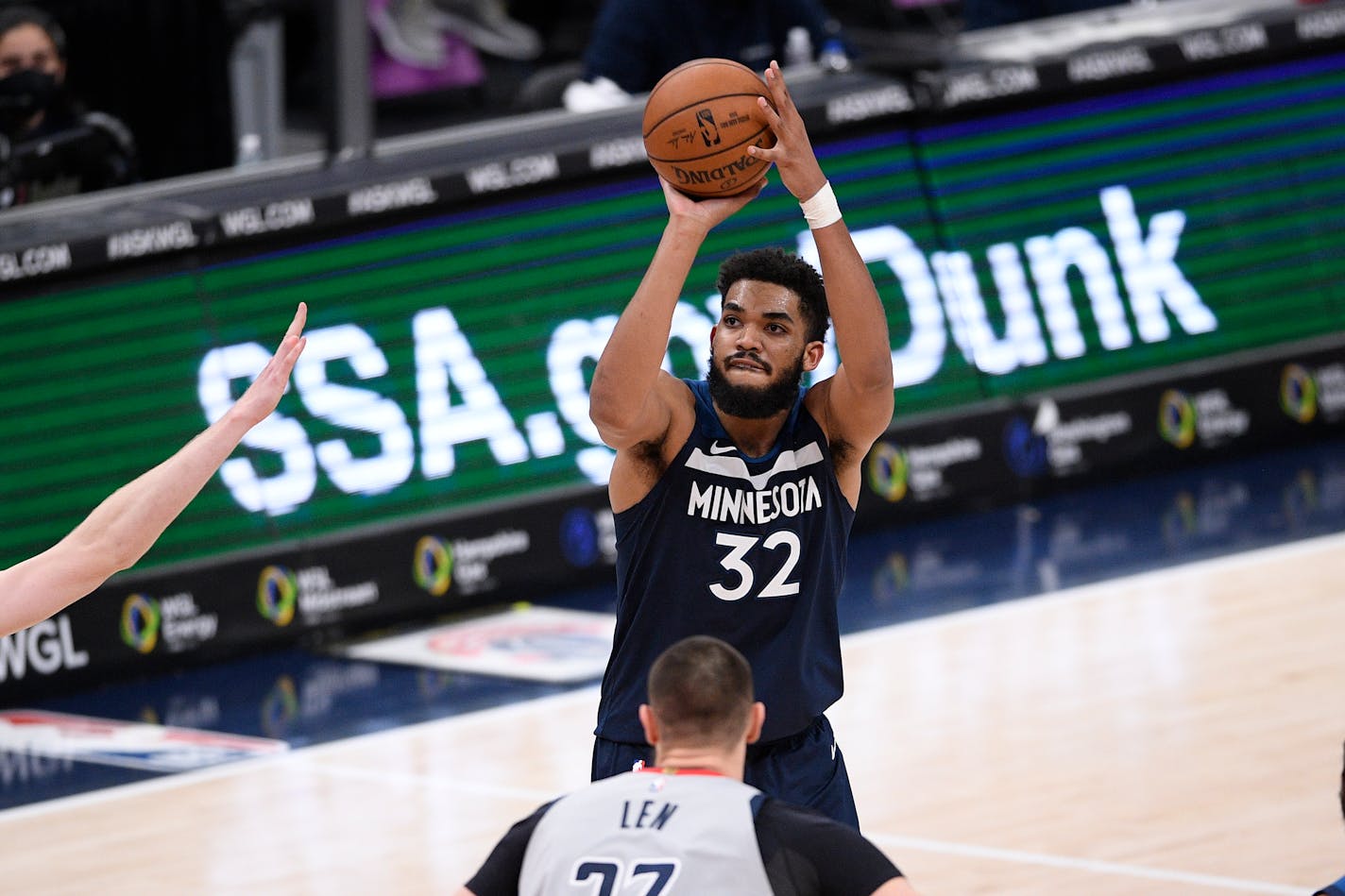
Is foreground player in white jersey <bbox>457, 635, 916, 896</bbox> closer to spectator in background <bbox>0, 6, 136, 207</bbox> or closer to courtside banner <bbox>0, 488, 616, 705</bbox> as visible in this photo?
courtside banner <bbox>0, 488, 616, 705</bbox>

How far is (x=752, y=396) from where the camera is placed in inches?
199

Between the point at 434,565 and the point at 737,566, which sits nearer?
the point at 737,566

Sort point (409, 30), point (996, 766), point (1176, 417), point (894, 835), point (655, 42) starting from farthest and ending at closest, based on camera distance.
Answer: point (409, 30) < point (1176, 417) < point (655, 42) < point (996, 766) < point (894, 835)

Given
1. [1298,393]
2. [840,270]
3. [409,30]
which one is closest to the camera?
[840,270]

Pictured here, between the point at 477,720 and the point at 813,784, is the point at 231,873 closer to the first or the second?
the point at 477,720

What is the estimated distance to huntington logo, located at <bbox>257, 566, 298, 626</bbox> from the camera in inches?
395

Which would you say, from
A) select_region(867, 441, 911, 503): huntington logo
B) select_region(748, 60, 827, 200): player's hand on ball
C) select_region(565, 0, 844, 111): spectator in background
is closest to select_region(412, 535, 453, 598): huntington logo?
select_region(867, 441, 911, 503): huntington logo

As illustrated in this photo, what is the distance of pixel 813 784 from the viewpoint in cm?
519

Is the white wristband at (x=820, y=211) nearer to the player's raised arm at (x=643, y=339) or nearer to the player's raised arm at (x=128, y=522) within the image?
the player's raised arm at (x=643, y=339)

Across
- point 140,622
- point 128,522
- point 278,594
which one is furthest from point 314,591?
point 128,522

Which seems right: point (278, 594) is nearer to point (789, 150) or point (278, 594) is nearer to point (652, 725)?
point (789, 150)

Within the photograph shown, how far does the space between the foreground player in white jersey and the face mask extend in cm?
705

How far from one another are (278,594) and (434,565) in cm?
75

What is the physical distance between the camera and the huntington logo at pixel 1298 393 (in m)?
12.4
